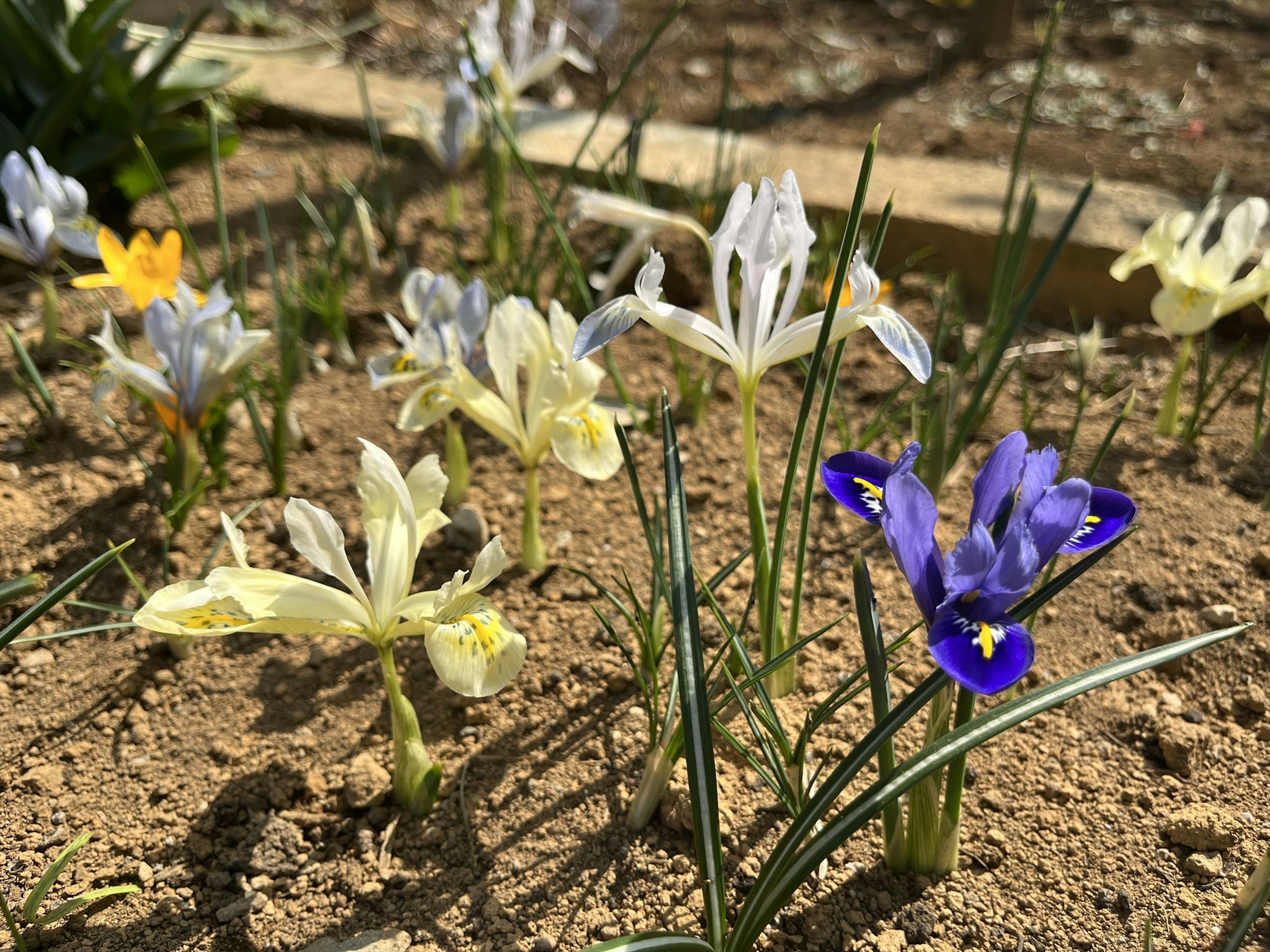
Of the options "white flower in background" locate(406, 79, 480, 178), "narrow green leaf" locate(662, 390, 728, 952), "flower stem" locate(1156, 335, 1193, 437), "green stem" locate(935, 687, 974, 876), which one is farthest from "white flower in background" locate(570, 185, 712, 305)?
"flower stem" locate(1156, 335, 1193, 437)

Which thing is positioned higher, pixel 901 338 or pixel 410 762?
pixel 901 338

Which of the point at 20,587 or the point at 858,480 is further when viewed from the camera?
the point at 20,587

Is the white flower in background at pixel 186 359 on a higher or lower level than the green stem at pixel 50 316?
higher

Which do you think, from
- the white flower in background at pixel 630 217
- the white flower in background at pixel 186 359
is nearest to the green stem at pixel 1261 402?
the white flower in background at pixel 630 217

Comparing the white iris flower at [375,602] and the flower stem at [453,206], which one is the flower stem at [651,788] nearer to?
the white iris flower at [375,602]

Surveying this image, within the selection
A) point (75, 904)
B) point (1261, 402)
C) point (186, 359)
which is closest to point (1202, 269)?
point (1261, 402)

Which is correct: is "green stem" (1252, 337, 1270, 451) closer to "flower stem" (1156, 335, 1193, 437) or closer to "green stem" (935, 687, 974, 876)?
"flower stem" (1156, 335, 1193, 437)

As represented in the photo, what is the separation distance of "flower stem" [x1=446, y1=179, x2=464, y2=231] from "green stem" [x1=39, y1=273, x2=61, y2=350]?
3.86 feet

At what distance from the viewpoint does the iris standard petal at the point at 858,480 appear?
130 centimetres

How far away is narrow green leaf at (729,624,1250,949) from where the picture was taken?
4.03ft

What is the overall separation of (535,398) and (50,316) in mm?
1584

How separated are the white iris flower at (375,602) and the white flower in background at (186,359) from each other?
26.8 inches

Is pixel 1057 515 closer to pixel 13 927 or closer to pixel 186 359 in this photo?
pixel 13 927

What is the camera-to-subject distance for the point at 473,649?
149 cm
